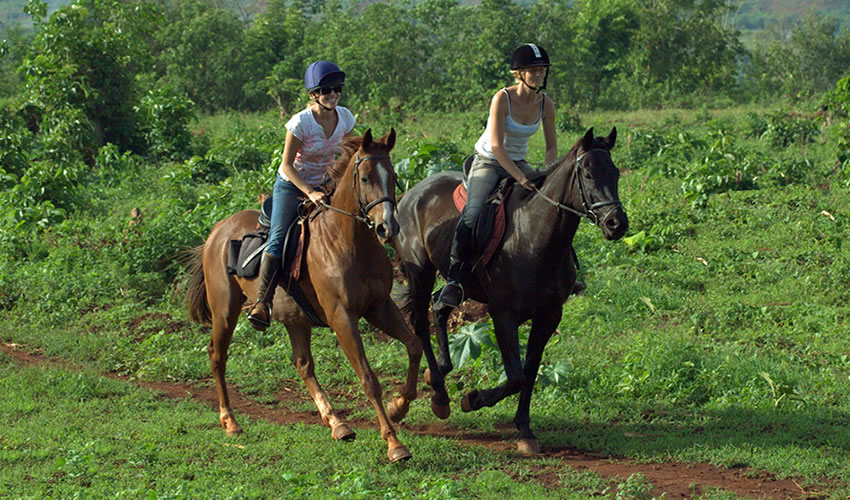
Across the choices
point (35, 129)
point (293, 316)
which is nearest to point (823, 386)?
point (293, 316)

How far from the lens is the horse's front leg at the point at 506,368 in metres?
6.44

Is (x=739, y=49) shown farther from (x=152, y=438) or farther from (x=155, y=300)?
(x=152, y=438)

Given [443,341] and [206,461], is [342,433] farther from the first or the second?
[443,341]

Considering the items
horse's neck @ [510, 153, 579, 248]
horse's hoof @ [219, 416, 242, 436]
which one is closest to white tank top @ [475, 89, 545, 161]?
horse's neck @ [510, 153, 579, 248]

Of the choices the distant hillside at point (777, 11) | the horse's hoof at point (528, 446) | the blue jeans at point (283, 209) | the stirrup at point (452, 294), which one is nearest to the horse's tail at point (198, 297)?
the blue jeans at point (283, 209)

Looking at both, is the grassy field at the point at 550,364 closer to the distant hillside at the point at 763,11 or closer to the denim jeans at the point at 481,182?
the denim jeans at the point at 481,182

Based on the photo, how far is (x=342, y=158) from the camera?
21.0 feet

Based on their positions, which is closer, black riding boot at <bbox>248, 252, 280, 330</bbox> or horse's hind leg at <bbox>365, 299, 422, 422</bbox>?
horse's hind leg at <bbox>365, 299, 422, 422</bbox>

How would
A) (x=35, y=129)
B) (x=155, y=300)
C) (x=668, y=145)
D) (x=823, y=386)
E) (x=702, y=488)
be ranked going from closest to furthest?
1. (x=702, y=488)
2. (x=823, y=386)
3. (x=155, y=300)
4. (x=668, y=145)
5. (x=35, y=129)

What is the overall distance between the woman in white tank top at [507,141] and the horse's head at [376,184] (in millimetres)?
1192

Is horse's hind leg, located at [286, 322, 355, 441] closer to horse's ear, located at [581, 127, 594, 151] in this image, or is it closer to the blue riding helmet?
the blue riding helmet

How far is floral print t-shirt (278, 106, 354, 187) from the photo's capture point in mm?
6520

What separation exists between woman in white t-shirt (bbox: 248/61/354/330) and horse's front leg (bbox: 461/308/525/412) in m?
1.62

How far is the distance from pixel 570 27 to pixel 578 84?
2.58 m
